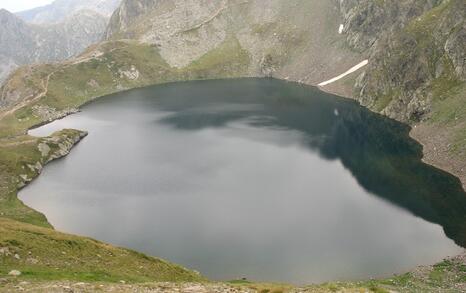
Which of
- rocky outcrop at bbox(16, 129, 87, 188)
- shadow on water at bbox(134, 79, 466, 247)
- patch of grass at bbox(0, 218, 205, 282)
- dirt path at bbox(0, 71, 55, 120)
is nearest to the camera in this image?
patch of grass at bbox(0, 218, 205, 282)

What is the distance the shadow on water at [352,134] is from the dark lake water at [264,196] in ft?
1.55

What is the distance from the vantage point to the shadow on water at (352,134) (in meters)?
81.2

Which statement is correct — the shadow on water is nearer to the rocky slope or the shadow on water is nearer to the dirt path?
the rocky slope

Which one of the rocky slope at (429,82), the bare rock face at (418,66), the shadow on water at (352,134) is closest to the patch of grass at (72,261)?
the shadow on water at (352,134)

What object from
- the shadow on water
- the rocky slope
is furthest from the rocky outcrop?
the rocky slope

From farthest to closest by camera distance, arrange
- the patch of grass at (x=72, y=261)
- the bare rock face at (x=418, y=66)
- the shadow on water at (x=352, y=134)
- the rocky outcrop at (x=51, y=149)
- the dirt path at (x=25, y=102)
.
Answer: the dirt path at (x=25, y=102) → the bare rock face at (x=418, y=66) → the rocky outcrop at (x=51, y=149) → the shadow on water at (x=352, y=134) → the patch of grass at (x=72, y=261)

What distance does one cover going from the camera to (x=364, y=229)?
6969 centimetres

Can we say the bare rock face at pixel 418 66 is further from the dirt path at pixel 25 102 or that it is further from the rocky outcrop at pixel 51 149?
the dirt path at pixel 25 102

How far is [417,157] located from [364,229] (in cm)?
4260

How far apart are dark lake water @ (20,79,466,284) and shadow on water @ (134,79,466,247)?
472 mm

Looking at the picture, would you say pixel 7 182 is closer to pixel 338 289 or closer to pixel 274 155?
pixel 274 155

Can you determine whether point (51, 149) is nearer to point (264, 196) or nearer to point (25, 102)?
point (264, 196)

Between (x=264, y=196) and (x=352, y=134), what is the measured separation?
53891 mm

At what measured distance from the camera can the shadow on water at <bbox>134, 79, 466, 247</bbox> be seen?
8119 cm
